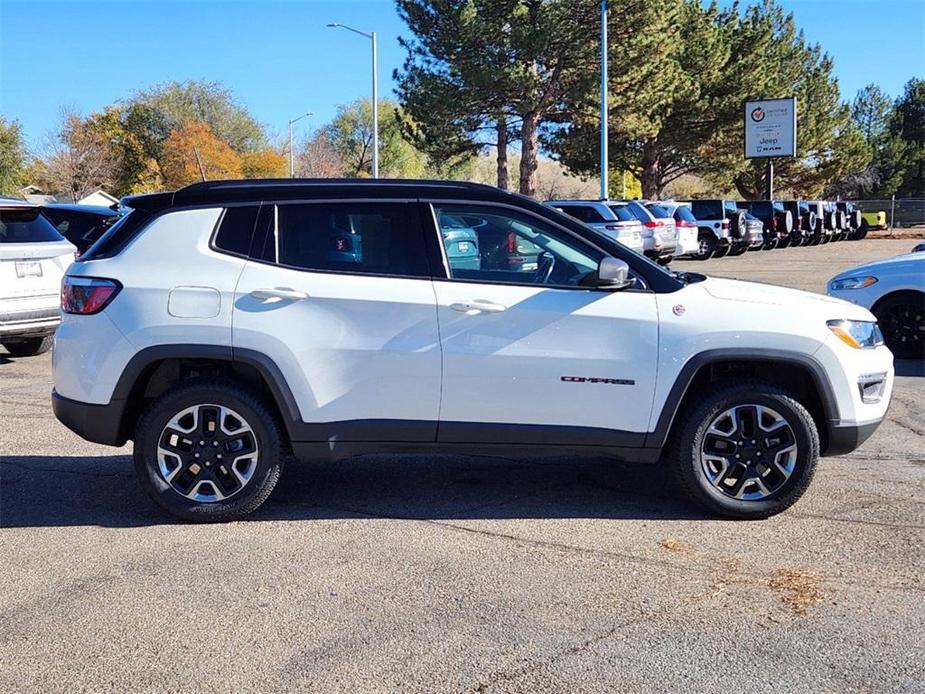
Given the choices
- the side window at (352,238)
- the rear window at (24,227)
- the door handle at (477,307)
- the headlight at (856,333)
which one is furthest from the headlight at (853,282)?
the rear window at (24,227)

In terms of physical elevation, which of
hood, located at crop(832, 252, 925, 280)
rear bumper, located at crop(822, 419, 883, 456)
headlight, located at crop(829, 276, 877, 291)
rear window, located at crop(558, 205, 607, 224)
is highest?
rear window, located at crop(558, 205, 607, 224)

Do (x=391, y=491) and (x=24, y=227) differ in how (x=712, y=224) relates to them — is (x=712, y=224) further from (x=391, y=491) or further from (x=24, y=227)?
(x=391, y=491)

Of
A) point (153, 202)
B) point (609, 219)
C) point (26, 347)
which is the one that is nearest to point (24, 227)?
point (26, 347)

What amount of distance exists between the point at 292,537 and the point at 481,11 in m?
34.3

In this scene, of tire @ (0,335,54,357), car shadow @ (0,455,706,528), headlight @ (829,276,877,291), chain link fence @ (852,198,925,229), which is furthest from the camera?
chain link fence @ (852,198,925,229)

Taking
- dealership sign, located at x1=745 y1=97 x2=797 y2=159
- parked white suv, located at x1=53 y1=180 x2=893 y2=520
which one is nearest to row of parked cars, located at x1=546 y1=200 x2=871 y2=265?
dealership sign, located at x1=745 y1=97 x2=797 y2=159

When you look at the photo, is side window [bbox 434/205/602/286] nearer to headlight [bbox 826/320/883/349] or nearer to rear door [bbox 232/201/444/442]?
rear door [bbox 232/201/444/442]

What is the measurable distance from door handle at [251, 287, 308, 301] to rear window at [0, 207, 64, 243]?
6.01 metres

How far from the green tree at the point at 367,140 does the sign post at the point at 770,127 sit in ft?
82.3

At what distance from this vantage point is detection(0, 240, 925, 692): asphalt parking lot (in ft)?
12.0

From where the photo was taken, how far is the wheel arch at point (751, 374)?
5.14m

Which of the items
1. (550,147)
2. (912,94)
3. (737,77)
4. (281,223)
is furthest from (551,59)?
(912,94)

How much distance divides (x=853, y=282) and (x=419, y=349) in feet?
23.7

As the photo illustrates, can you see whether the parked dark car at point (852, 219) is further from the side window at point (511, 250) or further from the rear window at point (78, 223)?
the side window at point (511, 250)
